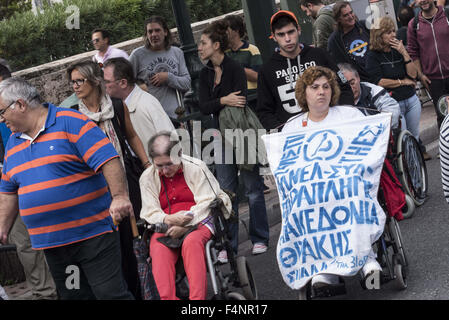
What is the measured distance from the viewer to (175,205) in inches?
244

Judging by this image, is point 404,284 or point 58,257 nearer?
point 58,257

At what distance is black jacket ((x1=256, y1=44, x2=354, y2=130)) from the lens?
7.10m

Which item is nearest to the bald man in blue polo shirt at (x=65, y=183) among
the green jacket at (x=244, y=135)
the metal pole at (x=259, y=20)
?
the green jacket at (x=244, y=135)

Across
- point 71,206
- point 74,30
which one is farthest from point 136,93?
point 74,30

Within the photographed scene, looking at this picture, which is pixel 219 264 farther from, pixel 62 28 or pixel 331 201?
pixel 62 28

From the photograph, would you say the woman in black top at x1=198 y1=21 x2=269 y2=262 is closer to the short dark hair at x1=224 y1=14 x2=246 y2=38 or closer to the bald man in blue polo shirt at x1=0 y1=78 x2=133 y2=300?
the short dark hair at x1=224 y1=14 x2=246 y2=38

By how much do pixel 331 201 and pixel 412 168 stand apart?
2.82 meters

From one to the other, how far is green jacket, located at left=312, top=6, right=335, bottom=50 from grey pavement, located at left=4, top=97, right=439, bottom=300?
1845mm

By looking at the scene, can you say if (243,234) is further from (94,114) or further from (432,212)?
(94,114)

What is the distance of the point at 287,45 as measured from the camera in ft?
23.3

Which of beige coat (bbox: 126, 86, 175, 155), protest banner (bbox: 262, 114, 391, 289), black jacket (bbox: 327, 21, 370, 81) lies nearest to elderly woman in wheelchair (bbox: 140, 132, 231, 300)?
protest banner (bbox: 262, 114, 391, 289)

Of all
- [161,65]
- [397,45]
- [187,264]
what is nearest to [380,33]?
[397,45]

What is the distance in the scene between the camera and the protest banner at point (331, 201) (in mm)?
Result: 5539

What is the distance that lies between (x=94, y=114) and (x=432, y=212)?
11.0 feet
